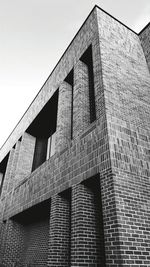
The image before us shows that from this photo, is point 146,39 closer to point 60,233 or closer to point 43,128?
point 43,128

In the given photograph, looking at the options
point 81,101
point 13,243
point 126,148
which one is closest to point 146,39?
point 81,101

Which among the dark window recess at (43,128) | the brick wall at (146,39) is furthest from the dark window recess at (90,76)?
the dark window recess at (43,128)

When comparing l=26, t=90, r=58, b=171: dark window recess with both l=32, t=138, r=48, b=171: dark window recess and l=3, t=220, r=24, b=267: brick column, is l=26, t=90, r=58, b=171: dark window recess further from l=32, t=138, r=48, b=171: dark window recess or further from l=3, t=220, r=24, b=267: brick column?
l=3, t=220, r=24, b=267: brick column

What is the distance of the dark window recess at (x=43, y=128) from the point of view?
10320 millimetres

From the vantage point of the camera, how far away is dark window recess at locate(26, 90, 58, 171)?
10320mm

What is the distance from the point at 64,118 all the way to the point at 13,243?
5451 millimetres

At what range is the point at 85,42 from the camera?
A: 7.63 m

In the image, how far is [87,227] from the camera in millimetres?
4320

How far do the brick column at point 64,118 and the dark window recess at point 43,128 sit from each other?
4.83ft

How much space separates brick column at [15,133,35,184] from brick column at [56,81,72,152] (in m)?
3.79

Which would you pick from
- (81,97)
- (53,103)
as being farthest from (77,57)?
(53,103)

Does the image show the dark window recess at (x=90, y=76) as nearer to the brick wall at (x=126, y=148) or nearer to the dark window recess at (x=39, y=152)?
the brick wall at (x=126, y=148)

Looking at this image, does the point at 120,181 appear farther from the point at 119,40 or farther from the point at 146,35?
the point at 146,35

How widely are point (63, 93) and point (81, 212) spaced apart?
16.6 feet
